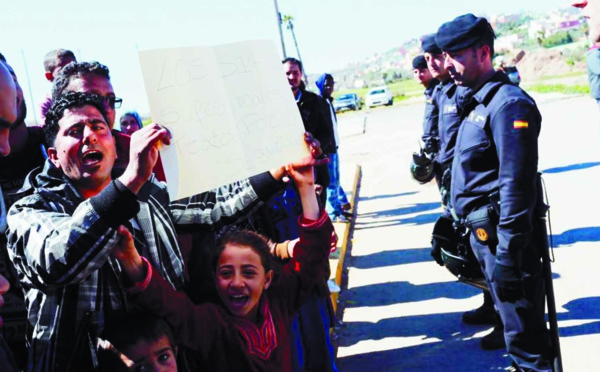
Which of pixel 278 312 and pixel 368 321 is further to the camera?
pixel 368 321

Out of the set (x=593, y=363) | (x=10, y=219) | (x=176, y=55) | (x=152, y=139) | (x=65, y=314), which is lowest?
(x=593, y=363)

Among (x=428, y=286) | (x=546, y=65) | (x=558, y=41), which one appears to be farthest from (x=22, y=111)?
(x=558, y=41)

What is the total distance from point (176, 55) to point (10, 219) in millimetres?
757

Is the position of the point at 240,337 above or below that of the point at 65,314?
below

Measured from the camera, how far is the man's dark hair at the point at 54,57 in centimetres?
485

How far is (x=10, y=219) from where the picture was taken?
7.73 ft

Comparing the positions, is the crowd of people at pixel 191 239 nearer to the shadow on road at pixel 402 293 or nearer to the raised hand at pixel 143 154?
the raised hand at pixel 143 154

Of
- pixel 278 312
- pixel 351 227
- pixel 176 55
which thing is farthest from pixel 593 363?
pixel 351 227

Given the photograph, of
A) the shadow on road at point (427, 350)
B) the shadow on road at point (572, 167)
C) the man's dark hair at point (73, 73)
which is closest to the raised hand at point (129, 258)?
the man's dark hair at point (73, 73)

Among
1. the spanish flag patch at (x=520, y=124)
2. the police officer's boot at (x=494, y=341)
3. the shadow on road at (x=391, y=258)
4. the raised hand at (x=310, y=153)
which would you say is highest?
the raised hand at (x=310, y=153)

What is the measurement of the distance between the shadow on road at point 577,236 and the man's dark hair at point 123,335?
612cm

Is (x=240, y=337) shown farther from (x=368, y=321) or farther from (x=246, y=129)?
(x=368, y=321)

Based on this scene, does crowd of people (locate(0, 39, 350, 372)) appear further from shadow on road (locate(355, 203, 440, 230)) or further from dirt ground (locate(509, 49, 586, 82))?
dirt ground (locate(509, 49, 586, 82))

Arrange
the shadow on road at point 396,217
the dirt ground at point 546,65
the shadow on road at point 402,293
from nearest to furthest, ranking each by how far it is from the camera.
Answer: the shadow on road at point 402,293
the shadow on road at point 396,217
the dirt ground at point 546,65
